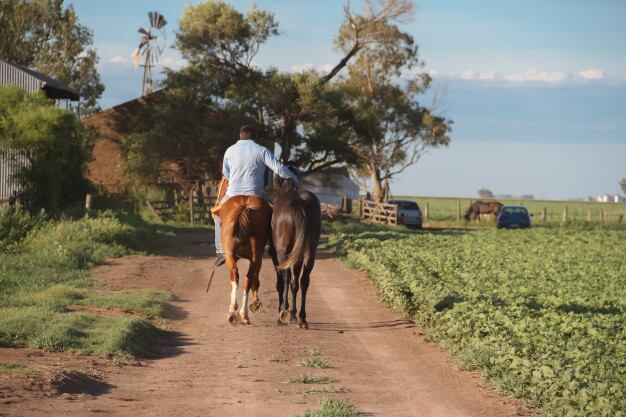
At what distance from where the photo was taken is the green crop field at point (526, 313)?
8.80m

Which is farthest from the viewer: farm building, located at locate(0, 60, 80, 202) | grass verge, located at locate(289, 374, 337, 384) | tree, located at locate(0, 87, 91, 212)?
farm building, located at locate(0, 60, 80, 202)

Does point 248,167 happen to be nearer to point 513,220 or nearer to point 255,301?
point 255,301

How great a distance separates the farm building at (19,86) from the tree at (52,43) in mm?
34201

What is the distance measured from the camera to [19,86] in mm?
31734

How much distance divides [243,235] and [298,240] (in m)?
0.75

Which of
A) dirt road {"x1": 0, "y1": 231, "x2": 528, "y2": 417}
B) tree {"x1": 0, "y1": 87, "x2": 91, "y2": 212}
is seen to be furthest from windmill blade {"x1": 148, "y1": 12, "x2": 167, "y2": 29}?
dirt road {"x1": 0, "y1": 231, "x2": 528, "y2": 417}

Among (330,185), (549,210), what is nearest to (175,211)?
(330,185)

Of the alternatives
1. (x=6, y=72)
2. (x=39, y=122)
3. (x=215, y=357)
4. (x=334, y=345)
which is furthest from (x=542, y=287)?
(x=6, y=72)

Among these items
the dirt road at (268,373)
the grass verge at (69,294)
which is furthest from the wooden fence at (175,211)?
the dirt road at (268,373)

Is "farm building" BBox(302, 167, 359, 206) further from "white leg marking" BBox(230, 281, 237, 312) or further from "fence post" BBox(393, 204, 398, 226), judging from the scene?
"white leg marking" BBox(230, 281, 237, 312)

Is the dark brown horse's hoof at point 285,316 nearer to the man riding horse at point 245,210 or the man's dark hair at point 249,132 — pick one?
the man riding horse at point 245,210

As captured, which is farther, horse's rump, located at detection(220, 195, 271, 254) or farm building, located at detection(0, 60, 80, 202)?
farm building, located at detection(0, 60, 80, 202)

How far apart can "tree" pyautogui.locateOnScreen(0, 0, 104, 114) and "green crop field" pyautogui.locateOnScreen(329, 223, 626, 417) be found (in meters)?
47.3

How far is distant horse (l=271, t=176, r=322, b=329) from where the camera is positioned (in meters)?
12.9
